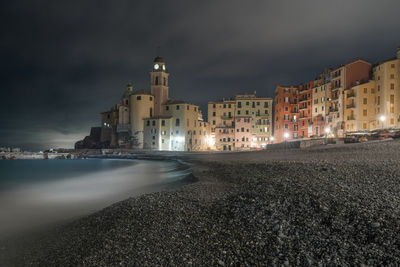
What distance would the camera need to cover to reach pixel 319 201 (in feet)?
21.0

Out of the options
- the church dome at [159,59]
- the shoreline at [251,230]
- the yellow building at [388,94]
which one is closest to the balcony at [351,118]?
the yellow building at [388,94]

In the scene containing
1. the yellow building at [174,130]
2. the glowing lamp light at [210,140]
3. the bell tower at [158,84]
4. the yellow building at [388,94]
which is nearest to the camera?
the yellow building at [388,94]

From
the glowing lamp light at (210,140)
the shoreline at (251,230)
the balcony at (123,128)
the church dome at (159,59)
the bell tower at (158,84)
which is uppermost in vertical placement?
the church dome at (159,59)

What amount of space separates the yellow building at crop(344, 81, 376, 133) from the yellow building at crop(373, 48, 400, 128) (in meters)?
1.06

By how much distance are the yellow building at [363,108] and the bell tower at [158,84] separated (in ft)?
172

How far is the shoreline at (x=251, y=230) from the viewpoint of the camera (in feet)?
14.5

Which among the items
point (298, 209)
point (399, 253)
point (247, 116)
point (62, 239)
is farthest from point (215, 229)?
point (247, 116)

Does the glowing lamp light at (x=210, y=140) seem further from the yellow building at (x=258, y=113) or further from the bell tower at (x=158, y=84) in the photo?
the bell tower at (x=158, y=84)

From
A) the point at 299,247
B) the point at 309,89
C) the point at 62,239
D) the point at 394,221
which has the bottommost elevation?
the point at 62,239

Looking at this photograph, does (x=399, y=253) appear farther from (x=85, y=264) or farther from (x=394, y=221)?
(x=85, y=264)

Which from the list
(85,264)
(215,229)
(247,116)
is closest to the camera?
(85,264)

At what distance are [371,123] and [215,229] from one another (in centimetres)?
5450

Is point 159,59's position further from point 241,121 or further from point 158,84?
point 241,121

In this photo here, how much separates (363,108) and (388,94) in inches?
192
